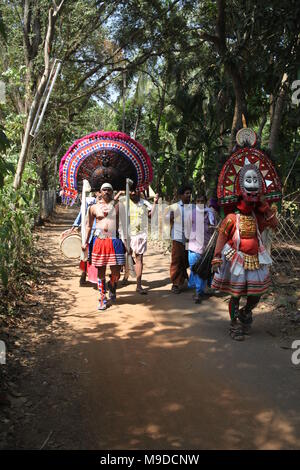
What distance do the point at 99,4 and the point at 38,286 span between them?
9061 millimetres

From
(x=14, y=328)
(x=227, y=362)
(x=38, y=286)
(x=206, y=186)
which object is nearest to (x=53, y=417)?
(x=227, y=362)

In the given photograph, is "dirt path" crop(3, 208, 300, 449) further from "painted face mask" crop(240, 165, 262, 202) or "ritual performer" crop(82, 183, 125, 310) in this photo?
"painted face mask" crop(240, 165, 262, 202)

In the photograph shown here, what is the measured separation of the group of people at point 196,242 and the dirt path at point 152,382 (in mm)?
467

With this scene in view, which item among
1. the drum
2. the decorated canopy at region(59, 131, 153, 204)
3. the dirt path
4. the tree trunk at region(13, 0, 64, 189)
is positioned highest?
the tree trunk at region(13, 0, 64, 189)

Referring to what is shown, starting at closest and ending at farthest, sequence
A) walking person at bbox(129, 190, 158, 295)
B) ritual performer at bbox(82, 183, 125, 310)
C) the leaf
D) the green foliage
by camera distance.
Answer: the green foliage → ritual performer at bbox(82, 183, 125, 310) → walking person at bbox(129, 190, 158, 295) → the leaf

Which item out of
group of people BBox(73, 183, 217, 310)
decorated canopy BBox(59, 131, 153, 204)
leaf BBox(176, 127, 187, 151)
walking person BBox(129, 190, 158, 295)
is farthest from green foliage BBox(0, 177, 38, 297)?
leaf BBox(176, 127, 187, 151)

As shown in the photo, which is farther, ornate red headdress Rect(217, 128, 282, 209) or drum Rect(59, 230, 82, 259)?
drum Rect(59, 230, 82, 259)

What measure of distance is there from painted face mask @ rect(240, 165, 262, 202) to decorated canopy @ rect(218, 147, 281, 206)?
0.36 feet

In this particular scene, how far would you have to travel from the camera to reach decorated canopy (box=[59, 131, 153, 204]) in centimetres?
712

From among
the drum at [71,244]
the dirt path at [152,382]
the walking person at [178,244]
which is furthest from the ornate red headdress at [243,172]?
the drum at [71,244]

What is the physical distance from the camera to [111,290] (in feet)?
22.9

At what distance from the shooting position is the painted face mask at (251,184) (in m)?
5.16

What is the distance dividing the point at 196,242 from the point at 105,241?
56.6 inches

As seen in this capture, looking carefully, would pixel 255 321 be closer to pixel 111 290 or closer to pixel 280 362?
pixel 280 362
